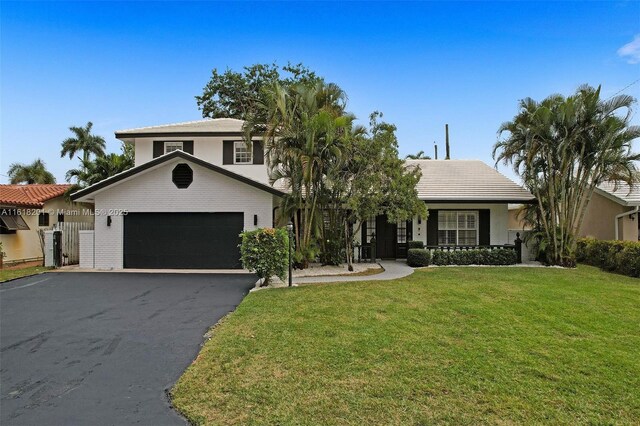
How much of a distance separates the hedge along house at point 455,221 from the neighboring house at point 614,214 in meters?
1.52

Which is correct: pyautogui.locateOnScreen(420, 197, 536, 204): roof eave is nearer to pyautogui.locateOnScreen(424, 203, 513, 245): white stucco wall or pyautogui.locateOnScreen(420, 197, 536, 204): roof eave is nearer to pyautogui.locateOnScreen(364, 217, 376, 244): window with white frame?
pyautogui.locateOnScreen(424, 203, 513, 245): white stucco wall

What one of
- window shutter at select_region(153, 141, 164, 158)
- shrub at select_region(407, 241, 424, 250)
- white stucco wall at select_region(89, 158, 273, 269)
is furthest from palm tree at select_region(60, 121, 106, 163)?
shrub at select_region(407, 241, 424, 250)

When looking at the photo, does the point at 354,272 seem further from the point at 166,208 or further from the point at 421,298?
the point at 166,208

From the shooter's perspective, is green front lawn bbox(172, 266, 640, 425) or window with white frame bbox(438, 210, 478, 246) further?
window with white frame bbox(438, 210, 478, 246)

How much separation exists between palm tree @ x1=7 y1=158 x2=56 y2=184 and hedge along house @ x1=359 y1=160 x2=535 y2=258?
3152 centimetres

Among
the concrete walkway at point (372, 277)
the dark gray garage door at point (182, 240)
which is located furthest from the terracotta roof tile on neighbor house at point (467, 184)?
the dark gray garage door at point (182, 240)

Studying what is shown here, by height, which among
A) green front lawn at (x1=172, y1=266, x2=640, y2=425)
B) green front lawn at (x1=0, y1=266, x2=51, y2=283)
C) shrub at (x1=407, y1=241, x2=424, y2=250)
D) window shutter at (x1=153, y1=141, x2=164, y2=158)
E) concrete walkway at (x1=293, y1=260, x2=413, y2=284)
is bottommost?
green front lawn at (x1=172, y1=266, x2=640, y2=425)

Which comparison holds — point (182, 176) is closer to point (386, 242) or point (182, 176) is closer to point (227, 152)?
point (227, 152)

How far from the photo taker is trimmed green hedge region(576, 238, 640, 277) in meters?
11.9

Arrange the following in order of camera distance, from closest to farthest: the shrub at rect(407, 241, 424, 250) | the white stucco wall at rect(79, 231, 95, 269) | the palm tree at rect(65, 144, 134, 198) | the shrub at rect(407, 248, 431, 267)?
the white stucco wall at rect(79, 231, 95, 269) → the shrub at rect(407, 248, 431, 267) → the shrub at rect(407, 241, 424, 250) → the palm tree at rect(65, 144, 134, 198)

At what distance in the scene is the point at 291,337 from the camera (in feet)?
18.1

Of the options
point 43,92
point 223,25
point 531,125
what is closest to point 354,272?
point 531,125

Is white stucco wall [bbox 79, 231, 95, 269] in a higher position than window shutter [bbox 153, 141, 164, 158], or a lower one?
lower

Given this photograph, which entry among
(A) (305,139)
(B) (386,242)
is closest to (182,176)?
(A) (305,139)
